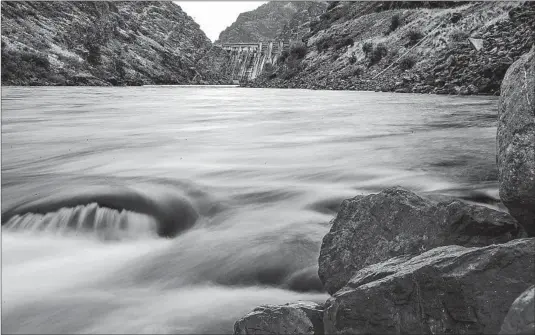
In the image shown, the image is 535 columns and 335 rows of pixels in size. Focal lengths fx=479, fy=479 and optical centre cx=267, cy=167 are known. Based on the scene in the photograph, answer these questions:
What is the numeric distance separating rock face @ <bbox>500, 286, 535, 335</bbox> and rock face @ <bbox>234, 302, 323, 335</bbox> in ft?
3.45

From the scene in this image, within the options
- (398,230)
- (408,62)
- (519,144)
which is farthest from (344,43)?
(519,144)

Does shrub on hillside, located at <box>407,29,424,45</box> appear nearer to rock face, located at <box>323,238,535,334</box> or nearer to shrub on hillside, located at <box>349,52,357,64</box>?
shrub on hillside, located at <box>349,52,357,64</box>

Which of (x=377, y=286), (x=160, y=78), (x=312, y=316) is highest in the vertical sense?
(x=377, y=286)

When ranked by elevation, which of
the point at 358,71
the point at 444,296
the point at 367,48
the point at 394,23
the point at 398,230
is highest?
the point at 394,23

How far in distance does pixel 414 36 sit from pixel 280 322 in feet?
123

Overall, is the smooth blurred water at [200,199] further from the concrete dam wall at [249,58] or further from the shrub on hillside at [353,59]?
the concrete dam wall at [249,58]

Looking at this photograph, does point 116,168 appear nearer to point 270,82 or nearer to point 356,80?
point 356,80

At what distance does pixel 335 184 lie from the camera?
262 inches

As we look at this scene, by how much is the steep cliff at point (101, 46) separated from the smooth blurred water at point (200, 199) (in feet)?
151

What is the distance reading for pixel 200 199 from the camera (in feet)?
19.8

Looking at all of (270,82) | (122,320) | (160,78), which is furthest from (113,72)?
(122,320)

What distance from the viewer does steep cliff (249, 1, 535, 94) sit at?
84.9 feet

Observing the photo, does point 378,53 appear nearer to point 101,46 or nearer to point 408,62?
point 408,62

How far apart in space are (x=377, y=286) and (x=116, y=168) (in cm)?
595
